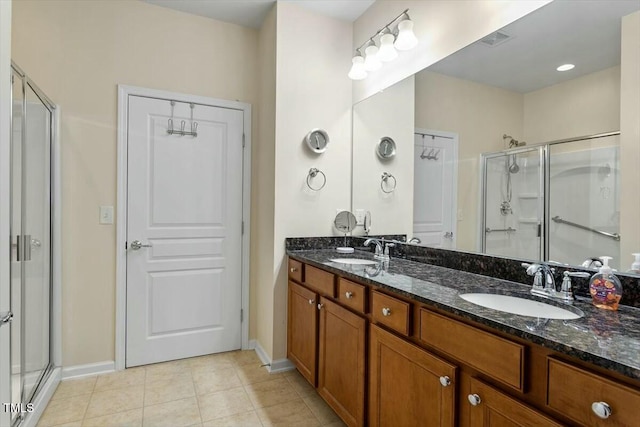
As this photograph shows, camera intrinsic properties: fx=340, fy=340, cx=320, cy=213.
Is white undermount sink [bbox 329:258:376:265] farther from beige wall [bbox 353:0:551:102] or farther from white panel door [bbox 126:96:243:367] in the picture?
beige wall [bbox 353:0:551:102]

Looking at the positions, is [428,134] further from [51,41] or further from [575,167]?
[51,41]

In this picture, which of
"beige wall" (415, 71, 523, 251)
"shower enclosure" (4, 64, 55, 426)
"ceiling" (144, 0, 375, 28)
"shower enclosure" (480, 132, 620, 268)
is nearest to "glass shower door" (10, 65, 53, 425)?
"shower enclosure" (4, 64, 55, 426)

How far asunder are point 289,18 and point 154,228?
1847 millimetres

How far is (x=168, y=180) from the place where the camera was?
2.58m

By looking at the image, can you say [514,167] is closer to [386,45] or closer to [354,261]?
[354,261]

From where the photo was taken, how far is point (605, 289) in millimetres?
1104

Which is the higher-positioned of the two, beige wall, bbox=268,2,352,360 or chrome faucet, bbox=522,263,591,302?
beige wall, bbox=268,2,352,360

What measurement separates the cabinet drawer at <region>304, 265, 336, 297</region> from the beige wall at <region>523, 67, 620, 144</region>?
1.16 m

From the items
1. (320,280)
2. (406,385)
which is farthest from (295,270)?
(406,385)

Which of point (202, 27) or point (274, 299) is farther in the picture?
point (202, 27)

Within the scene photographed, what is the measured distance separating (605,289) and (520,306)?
254 millimetres

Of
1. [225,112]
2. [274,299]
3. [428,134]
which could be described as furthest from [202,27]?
[274,299]

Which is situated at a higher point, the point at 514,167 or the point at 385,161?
the point at 385,161

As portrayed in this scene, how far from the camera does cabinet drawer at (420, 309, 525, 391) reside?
2.94 ft
